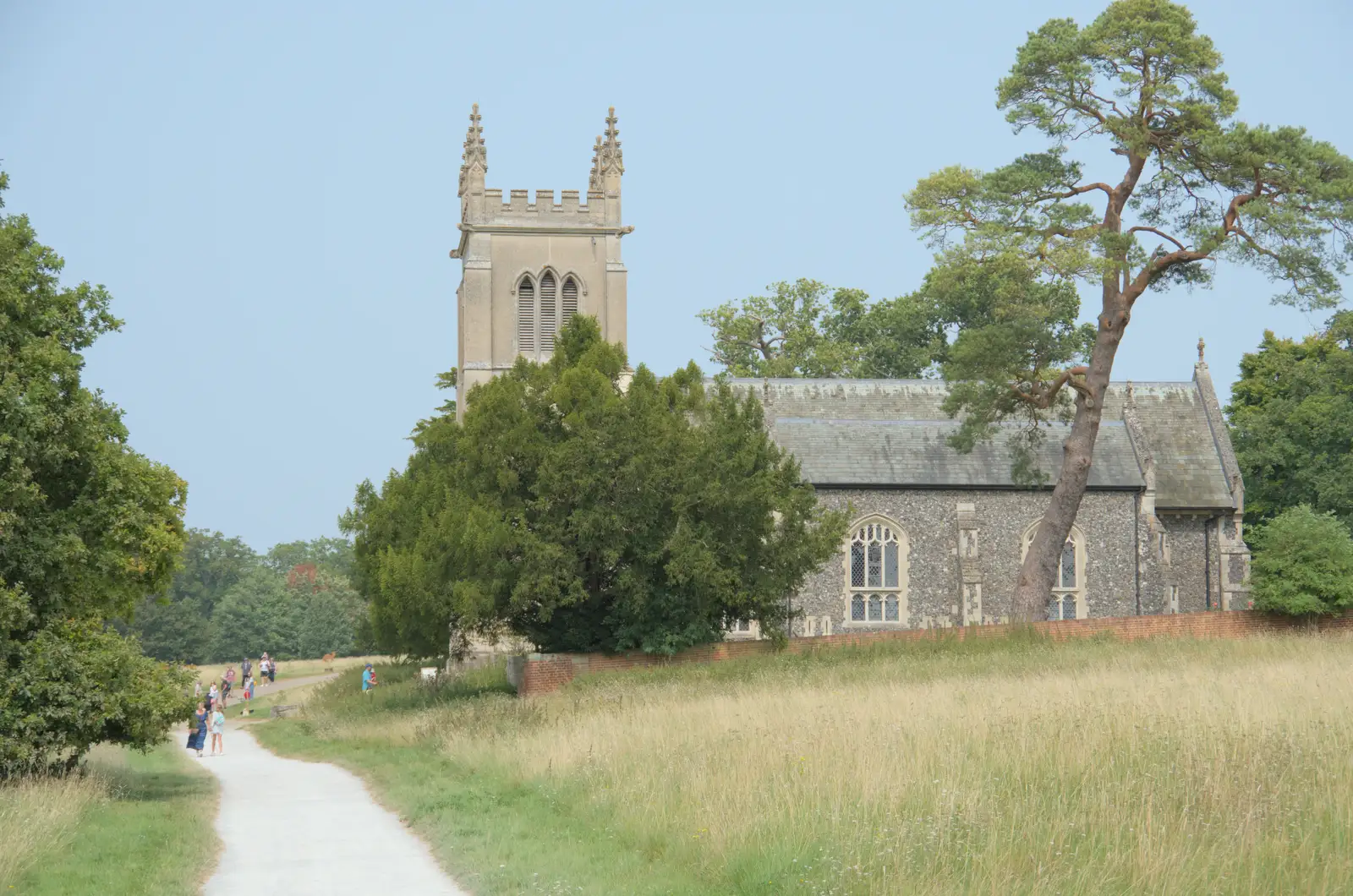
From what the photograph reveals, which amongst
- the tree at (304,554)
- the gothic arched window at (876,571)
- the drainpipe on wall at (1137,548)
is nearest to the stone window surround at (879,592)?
the gothic arched window at (876,571)

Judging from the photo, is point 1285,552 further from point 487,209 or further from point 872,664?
point 487,209

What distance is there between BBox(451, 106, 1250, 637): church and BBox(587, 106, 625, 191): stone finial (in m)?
2.42

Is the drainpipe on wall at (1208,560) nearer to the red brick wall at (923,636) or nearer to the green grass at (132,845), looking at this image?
the red brick wall at (923,636)

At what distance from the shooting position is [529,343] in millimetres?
45375

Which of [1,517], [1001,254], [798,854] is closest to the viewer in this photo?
[798,854]

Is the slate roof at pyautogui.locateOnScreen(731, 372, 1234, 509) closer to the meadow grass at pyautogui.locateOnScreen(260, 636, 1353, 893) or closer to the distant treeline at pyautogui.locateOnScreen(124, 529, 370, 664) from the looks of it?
the meadow grass at pyautogui.locateOnScreen(260, 636, 1353, 893)

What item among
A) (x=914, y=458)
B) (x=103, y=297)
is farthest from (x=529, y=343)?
(x=103, y=297)

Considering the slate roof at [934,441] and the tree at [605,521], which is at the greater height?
the slate roof at [934,441]

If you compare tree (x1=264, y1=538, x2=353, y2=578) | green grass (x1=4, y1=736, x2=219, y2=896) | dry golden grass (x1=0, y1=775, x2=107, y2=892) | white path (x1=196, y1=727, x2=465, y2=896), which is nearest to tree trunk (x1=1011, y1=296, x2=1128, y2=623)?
white path (x1=196, y1=727, x2=465, y2=896)

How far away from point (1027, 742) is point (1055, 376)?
22735 millimetres

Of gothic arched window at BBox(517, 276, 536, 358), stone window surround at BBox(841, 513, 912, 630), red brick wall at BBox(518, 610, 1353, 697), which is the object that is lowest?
red brick wall at BBox(518, 610, 1353, 697)

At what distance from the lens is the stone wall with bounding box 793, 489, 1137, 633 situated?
40.0m

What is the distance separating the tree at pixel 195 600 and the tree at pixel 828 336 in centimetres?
3048

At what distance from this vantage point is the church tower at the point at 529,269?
148 feet
